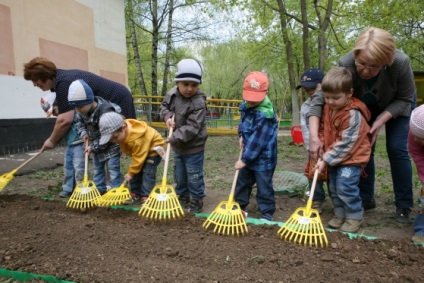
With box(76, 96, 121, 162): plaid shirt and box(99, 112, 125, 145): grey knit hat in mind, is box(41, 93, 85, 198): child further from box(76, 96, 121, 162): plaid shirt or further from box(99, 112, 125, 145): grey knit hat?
box(99, 112, 125, 145): grey knit hat

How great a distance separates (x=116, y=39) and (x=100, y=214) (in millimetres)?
7417

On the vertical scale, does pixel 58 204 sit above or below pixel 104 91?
below

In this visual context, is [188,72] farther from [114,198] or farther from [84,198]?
[84,198]

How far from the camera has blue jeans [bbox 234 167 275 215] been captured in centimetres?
287

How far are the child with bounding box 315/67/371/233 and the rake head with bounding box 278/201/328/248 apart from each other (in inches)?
15.6

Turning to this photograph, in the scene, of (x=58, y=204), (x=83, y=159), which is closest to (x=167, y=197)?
(x=58, y=204)

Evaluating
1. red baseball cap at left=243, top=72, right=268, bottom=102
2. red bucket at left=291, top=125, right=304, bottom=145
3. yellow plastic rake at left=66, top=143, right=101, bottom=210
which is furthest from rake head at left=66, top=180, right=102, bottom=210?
red bucket at left=291, top=125, right=304, bottom=145

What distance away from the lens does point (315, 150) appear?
2695 mm

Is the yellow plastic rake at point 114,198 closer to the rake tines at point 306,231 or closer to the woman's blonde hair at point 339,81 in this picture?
the rake tines at point 306,231

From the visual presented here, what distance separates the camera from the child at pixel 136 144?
120 inches

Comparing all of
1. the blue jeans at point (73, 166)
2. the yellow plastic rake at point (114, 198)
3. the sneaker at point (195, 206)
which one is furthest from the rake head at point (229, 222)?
the blue jeans at point (73, 166)

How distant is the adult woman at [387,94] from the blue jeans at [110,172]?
1.96 m

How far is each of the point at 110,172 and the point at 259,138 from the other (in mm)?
1632

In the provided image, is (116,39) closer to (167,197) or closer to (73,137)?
(73,137)
